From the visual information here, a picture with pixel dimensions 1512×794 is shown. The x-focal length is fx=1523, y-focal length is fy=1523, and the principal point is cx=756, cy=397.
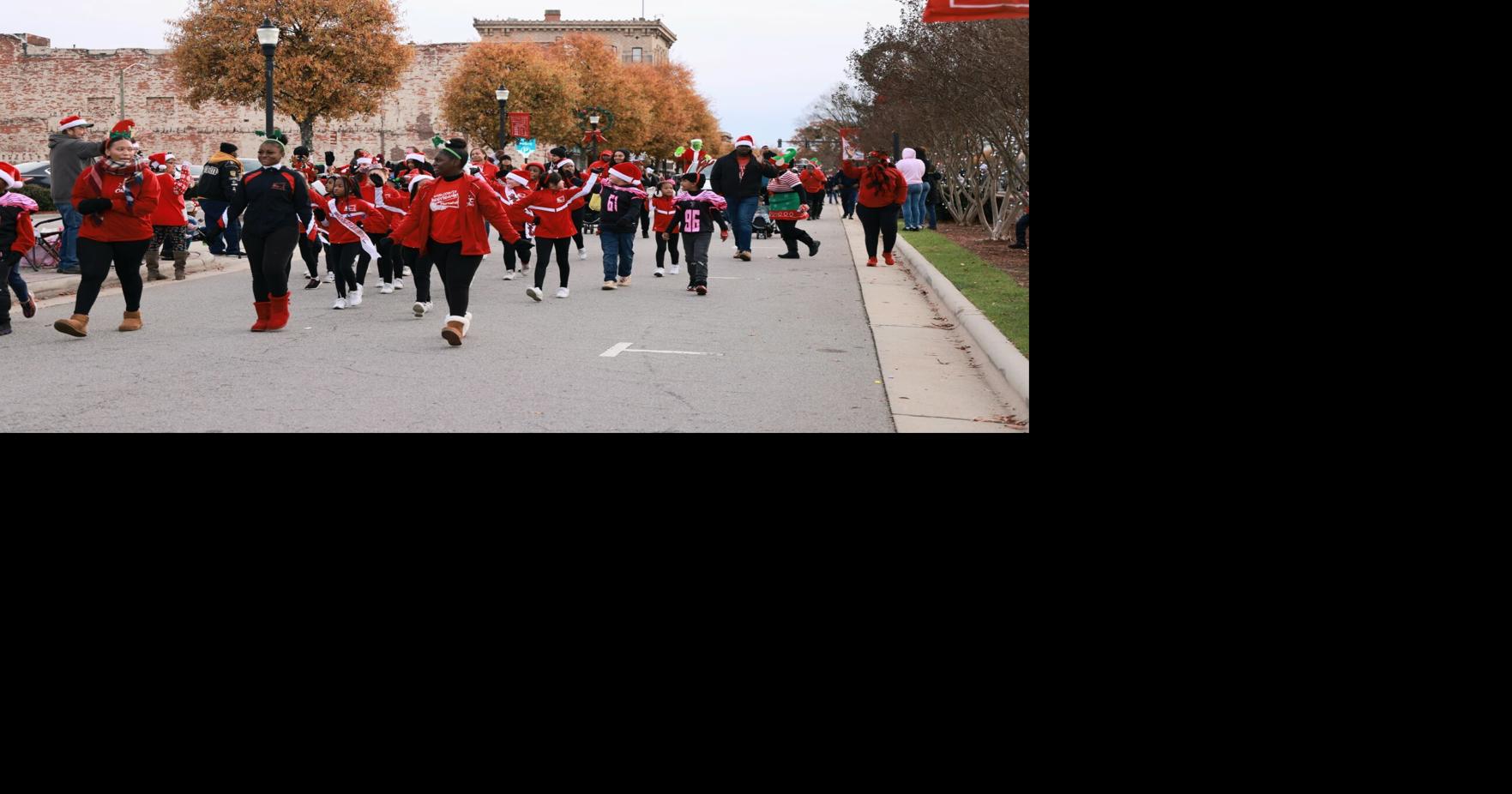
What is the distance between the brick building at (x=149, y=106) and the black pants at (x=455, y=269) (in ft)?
138

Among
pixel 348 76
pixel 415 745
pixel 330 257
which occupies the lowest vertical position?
pixel 415 745

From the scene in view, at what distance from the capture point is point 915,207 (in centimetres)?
3003

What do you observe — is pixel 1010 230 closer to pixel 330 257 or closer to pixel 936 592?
pixel 330 257

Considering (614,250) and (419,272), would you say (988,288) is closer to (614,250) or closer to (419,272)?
(614,250)

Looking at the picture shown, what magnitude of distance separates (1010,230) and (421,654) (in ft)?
80.0

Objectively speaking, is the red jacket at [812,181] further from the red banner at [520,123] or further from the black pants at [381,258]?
the black pants at [381,258]

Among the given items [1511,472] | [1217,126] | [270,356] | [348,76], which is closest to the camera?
[1217,126]

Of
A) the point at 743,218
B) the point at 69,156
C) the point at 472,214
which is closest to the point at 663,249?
the point at 743,218

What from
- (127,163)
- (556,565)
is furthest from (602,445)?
(127,163)

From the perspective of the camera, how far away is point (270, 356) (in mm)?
10500

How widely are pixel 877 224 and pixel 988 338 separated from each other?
10156 mm

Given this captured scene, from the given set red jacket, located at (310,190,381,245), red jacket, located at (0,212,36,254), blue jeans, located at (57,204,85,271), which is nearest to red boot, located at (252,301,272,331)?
red jacket, located at (0,212,36,254)

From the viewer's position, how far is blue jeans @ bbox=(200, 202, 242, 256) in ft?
62.5

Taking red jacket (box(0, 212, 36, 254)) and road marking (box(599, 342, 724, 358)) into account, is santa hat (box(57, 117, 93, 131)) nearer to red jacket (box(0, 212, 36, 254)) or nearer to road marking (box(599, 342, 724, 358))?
red jacket (box(0, 212, 36, 254))
